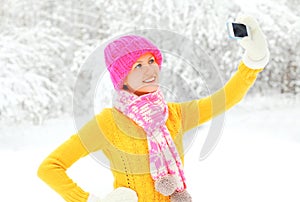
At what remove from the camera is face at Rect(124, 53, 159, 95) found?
1166 millimetres

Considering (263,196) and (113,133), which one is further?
(263,196)

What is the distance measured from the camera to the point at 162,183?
3.72 feet

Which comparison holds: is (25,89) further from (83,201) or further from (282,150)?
(83,201)

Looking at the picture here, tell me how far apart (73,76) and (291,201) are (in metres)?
2.61

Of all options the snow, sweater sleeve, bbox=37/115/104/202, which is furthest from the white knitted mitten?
the snow

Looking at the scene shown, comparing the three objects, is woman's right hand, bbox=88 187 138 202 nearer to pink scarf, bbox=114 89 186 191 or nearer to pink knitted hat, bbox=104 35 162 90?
pink scarf, bbox=114 89 186 191

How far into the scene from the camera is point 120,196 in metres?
1.14

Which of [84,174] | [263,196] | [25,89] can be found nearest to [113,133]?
[263,196]

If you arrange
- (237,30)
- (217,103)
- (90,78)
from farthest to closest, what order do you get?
(90,78), (217,103), (237,30)

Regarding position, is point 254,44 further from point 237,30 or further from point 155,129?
point 155,129

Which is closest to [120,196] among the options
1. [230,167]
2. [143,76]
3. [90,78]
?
[143,76]

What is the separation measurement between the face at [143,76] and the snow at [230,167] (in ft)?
3.21

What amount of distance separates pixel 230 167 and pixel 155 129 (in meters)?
1.61

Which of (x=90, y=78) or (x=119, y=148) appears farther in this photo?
(x=90, y=78)
